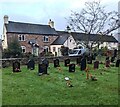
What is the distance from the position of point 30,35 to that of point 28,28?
1856 millimetres

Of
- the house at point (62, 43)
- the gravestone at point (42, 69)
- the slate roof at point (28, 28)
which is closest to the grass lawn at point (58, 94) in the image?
the gravestone at point (42, 69)

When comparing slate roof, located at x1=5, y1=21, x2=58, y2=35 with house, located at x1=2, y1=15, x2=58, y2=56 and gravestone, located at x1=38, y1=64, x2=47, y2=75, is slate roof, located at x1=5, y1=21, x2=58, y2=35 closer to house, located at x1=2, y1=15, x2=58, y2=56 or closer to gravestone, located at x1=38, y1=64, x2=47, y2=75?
house, located at x1=2, y1=15, x2=58, y2=56

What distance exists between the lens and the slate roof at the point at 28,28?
5303 centimetres

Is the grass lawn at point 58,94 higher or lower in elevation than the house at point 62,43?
lower

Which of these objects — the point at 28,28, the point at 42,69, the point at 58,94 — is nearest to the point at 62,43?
the point at 28,28

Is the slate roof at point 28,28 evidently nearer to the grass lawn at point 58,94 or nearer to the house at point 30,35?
the house at point 30,35

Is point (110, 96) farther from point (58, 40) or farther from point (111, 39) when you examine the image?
point (111, 39)

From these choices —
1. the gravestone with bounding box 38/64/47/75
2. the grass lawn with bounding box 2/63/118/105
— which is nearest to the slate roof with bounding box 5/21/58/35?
the gravestone with bounding box 38/64/47/75

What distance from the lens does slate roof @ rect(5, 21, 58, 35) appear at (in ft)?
174

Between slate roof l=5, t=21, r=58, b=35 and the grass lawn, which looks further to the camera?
slate roof l=5, t=21, r=58, b=35

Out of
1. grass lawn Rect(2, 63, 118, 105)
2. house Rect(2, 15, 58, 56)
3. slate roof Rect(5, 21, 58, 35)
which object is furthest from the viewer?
slate roof Rect(5, 21, 58, 35)

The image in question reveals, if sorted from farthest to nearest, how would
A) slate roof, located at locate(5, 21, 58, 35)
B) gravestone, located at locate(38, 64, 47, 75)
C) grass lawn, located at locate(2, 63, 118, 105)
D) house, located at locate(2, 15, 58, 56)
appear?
1. slate roof, located at locate(5, 21, 58, 35)
2. house, located at locate(2, 15, 58, 56)
3. gravestone, located at locate(38, 64, 47, 75)
4. grass lawn, located at locate(2, 63, 118, 105)

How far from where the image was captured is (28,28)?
56031 millimetres

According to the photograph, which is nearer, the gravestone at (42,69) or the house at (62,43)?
the gravestone at (42,69)
